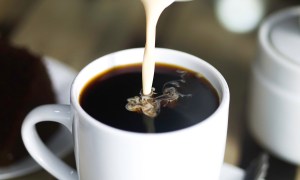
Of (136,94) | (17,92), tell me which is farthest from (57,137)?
(136,94)

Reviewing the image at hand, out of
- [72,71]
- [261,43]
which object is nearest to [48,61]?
[72,71]

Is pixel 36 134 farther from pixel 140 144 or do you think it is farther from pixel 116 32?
pixel 116 32

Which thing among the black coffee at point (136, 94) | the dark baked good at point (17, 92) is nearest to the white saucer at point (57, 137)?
the dark baked good at point (17, 92)

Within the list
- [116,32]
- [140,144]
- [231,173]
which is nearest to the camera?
[140,144]

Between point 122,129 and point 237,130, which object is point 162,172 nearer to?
point 122,129

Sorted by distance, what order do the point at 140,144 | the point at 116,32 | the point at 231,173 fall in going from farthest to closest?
the point at 116,32, the point at 231,173, the point at 140,144

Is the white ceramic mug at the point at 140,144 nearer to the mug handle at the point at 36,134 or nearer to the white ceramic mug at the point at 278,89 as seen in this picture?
the mug handle at the point at 36,134
